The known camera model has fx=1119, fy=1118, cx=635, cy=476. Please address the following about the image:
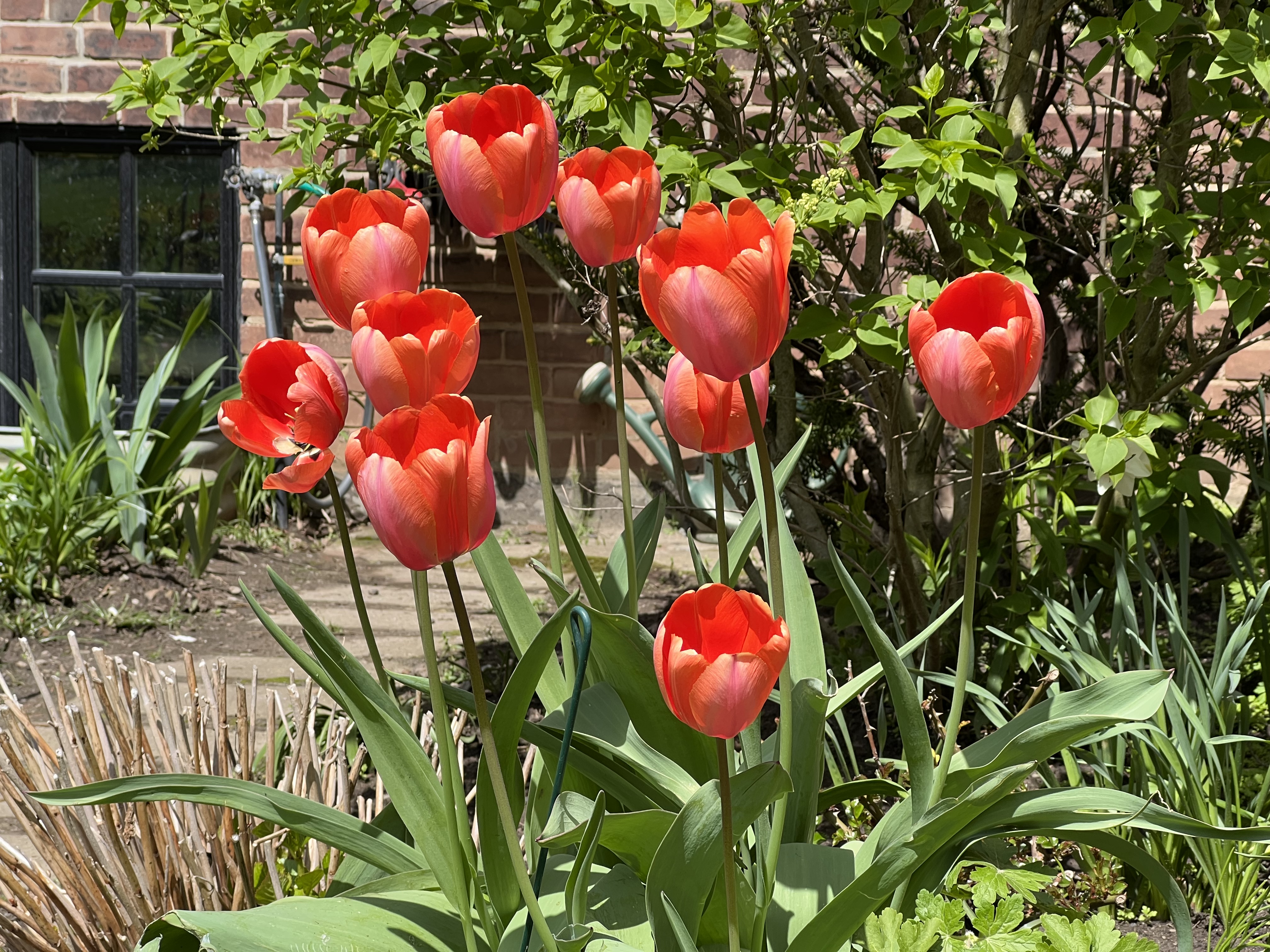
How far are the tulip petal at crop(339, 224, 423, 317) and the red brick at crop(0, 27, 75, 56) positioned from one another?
13.8 feet

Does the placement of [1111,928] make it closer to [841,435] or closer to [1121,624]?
[1121,624]

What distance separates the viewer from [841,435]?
8.46 ft

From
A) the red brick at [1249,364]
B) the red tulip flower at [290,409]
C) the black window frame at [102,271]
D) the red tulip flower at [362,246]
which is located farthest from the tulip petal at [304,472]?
the black window frame at [102,271]

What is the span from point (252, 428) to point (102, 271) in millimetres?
4386

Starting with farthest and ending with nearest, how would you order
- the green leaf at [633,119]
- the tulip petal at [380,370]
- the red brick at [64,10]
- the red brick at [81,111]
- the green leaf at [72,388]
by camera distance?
the red brick at [81,111] → the red brick at [64,10] → the green leaf at [72,388] → the green leaf at [633,119] → the tulip petal at [380,370]

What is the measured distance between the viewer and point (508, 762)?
2.88 feet

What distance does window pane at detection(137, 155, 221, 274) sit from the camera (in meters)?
4.66

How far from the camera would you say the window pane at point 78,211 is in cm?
462

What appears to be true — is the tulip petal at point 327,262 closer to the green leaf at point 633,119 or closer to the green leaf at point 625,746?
the green leaf at point 625,746

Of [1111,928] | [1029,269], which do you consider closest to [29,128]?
[1029,269]

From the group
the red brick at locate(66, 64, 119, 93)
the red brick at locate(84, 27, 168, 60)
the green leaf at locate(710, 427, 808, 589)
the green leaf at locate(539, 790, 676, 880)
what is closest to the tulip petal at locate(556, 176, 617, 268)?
the green leaf at locate(710, 427, 808, 589)

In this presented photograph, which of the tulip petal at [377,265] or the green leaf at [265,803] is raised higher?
the tulip petal at [377,265]

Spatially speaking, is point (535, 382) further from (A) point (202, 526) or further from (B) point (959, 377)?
(A) point (202, 526)

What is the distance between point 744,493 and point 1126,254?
48.6 inches
